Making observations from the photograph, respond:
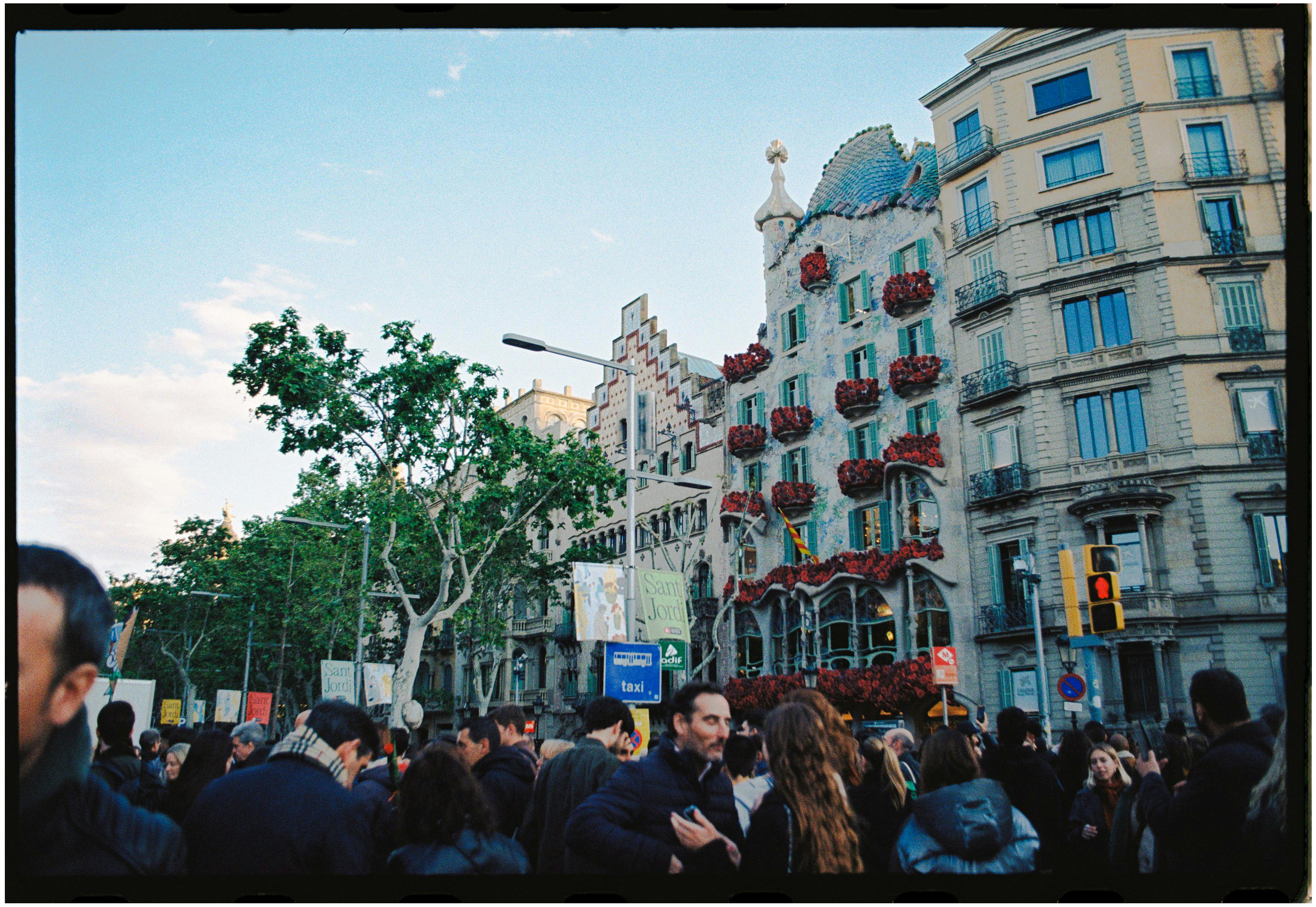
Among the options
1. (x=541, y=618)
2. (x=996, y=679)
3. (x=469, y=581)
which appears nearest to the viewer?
(x=996, y=679)

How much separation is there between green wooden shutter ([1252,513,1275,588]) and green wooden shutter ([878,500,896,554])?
32.5 feet

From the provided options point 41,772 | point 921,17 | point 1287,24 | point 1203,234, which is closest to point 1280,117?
point 1287,24

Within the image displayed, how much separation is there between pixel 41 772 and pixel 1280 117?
6482mm

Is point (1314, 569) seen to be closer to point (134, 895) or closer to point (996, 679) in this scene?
point (134, 895)

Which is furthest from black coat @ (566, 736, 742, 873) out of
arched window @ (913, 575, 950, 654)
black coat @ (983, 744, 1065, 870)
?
arched window @ (913, 575, 950, 654)

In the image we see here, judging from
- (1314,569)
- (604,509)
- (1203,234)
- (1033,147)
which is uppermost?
(1033,147)

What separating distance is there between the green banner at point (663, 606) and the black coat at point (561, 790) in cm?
897

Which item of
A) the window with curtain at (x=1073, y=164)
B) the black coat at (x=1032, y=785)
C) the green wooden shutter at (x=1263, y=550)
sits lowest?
the black coat at (x=1032, y=785)

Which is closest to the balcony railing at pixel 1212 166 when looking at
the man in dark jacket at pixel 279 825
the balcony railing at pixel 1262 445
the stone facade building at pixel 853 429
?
the balcony railing at pixel 1262 445

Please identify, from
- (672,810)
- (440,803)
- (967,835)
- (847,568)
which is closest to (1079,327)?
(847,568)

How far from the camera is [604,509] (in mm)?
31484

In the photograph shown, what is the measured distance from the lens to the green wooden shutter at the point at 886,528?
3023 centimetres

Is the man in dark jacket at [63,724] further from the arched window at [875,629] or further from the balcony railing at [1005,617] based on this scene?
the arched window at [875,629]

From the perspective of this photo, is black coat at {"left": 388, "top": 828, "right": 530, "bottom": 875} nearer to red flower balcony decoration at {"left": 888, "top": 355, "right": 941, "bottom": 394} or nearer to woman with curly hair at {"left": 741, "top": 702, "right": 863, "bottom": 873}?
woman with curly hair at {"left": 741, "top": 702, "right": 863, "bottom": 873}
